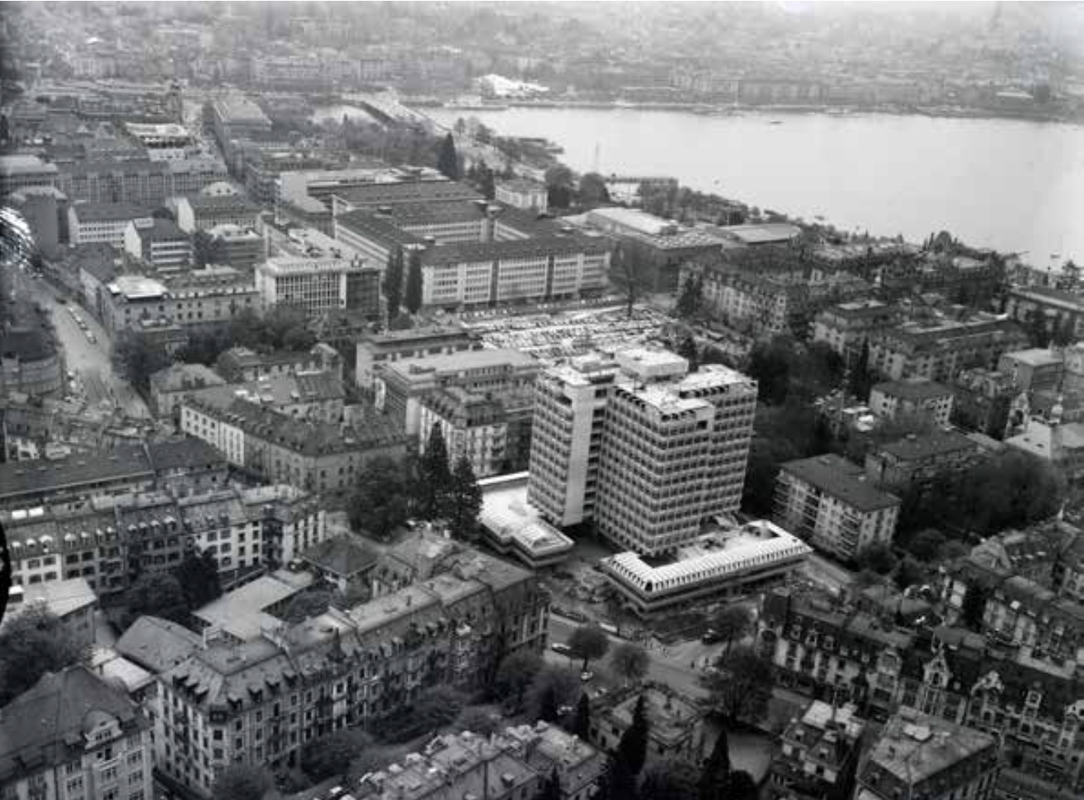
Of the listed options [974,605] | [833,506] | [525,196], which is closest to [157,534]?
[833,506]

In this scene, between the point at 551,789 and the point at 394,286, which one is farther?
the point at 394,286

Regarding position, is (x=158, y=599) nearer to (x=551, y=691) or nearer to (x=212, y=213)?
(x=551, y=691)

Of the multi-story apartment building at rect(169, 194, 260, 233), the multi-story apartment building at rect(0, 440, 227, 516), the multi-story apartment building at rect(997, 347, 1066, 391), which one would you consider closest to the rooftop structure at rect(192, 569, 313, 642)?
the multi-story apartment building at rect(0, 440, 227, 516)

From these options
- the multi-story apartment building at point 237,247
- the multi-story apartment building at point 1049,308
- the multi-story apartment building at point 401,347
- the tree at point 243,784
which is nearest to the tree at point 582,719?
the tree at point 243,784

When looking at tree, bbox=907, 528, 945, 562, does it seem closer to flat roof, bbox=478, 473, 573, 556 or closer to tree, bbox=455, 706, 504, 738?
flat roof, bbox=478, 473, 573, 556

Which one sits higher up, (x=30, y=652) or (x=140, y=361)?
(x=30, y=652)

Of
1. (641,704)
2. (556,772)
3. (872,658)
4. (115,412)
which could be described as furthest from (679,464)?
(115,412)

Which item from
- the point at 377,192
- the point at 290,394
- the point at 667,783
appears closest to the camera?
the point at 667,783
